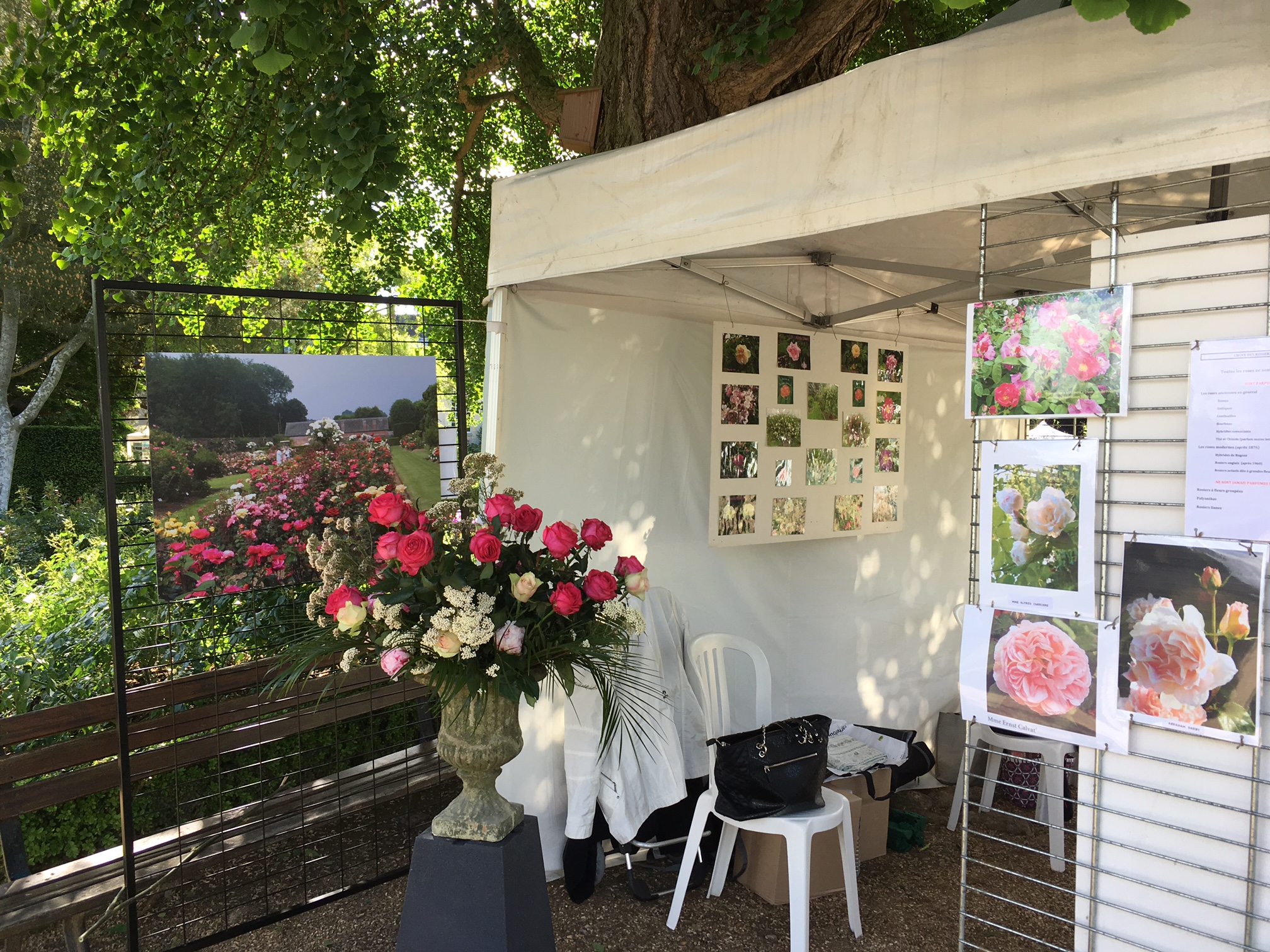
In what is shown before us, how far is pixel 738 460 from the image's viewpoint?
319 centimetres

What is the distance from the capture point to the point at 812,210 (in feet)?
5.72

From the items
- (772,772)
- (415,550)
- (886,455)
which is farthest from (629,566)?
(886,455)

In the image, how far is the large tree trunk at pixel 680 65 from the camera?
3705mm

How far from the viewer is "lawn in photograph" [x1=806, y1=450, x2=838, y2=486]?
3477 mm

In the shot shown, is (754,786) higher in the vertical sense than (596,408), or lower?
lower

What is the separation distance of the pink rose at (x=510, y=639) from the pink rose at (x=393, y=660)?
0.19 metres

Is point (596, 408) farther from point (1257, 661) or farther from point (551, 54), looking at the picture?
point (551, 54)

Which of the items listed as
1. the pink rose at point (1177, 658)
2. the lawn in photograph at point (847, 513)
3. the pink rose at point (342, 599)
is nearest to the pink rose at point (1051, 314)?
the pink rose at point (1177, 658)

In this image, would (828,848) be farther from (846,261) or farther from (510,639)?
(846,261)

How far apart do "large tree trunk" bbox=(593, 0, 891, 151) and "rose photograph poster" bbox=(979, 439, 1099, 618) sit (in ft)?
8.53

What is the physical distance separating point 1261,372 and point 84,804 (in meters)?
4.13

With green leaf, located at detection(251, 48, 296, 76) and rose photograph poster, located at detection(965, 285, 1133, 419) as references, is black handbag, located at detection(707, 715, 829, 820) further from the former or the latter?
green leaf, located at detection(251, 48, 296, 76)

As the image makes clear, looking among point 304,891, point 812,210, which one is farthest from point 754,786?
point 812,210

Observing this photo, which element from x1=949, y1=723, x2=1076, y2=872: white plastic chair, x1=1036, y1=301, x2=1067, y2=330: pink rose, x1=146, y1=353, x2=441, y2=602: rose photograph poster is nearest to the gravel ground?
x1=949, y1=723, x2=1076, y2=872: white plastic chair
